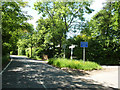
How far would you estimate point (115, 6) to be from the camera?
21.5m

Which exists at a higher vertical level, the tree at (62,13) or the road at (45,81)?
the tree at (62,13)

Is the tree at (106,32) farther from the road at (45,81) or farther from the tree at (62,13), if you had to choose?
the road at (45,81)

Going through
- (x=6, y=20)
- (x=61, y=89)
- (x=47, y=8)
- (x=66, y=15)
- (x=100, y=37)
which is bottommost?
(x=61, y=89)

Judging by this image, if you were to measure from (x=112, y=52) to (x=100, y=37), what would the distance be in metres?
3.30

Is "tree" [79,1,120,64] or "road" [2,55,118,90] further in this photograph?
"tree" [79,1,120,64]

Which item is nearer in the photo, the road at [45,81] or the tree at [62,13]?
the road at [45,81]

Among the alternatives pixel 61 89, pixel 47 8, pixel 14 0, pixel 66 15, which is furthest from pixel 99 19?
pixel 61 89

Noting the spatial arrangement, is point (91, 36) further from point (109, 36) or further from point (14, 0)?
point (14, 0)

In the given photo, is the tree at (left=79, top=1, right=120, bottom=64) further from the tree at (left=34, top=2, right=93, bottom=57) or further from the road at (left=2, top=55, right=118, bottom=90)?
the road at (left=2, top=55, right=118, bottom=90)

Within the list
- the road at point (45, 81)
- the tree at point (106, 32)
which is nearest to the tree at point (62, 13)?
the tree at point (106, 32)

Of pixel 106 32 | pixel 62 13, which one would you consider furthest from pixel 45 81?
pixel 106 32

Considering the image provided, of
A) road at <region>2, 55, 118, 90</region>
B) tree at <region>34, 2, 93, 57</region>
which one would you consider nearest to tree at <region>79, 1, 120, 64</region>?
tree at <region>34, 2, 93, 57</region>

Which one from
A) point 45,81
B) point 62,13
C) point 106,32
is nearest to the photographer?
point 45,81

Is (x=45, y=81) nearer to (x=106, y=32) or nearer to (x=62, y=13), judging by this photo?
(x=62, y=13)
